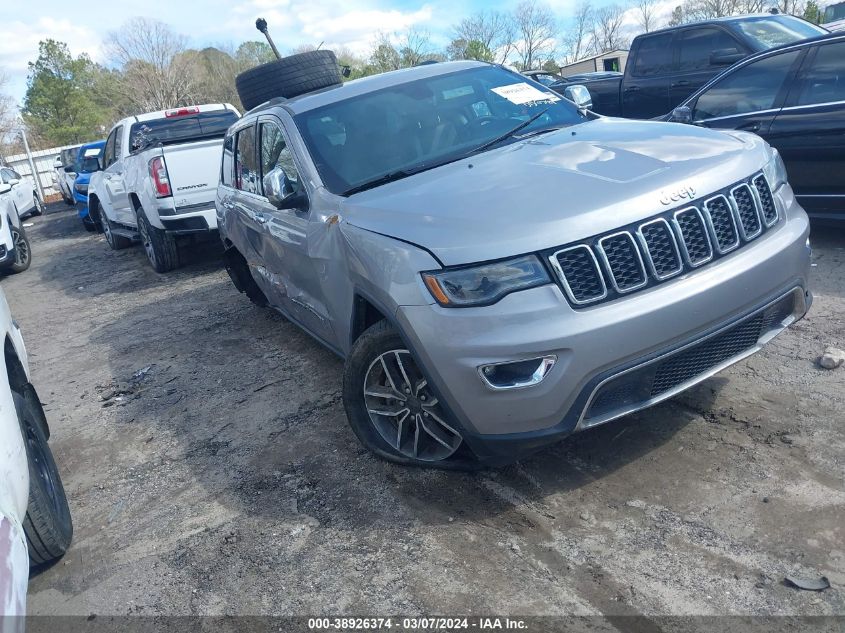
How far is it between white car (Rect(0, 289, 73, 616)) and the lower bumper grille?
1.99 m

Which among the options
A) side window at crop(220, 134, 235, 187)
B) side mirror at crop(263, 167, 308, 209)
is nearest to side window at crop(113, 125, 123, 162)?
side window at crop(220, 134, 235, 187)

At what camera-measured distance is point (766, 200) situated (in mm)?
3426

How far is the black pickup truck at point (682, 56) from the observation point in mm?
9461

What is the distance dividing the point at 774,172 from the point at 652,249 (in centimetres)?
109

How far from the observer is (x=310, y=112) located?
4.39 m

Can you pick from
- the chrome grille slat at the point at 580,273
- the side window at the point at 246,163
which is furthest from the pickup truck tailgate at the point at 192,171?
the chrome grille slat at the point at 580,273

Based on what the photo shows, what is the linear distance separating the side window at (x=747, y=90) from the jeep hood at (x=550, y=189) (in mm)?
3020

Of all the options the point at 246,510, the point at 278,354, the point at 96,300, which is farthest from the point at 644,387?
the point at 96,300

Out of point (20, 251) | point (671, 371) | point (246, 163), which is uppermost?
point (246, 163)

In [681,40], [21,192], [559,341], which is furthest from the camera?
[21,192]

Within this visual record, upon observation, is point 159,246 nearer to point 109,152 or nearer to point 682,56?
point 109,152

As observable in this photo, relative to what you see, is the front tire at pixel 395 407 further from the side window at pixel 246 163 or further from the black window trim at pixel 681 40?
the black window trim at pixel 681 40

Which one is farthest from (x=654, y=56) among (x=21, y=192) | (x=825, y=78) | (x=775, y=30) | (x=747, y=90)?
(x=21, y=192)

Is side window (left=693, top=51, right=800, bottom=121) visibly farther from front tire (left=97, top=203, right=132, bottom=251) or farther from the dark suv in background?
front tire (left=97, top=203, right=132, bottom=251)
